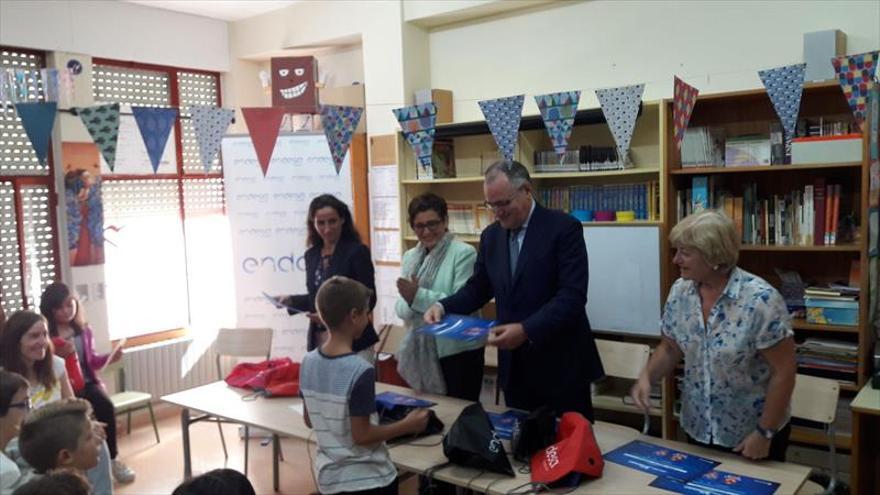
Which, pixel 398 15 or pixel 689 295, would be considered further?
pixel 398 15

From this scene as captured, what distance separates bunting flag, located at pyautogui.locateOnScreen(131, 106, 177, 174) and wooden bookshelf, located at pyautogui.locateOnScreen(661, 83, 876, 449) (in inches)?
109

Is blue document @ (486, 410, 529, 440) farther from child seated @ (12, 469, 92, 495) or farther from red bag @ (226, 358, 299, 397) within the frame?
child seated @ (12, 469, 92, 495)

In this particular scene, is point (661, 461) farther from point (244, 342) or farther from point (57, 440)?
point (244, 342)

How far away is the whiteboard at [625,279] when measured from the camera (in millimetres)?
4062

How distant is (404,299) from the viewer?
319cm

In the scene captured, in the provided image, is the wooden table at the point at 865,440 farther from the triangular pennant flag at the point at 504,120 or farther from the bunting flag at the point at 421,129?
the bunting flag at the point at 421,129

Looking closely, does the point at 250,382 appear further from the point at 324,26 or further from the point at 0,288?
the point at 324,26

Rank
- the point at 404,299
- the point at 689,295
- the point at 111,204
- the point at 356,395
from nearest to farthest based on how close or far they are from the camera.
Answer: the point at 356,395 → the point at 689,295 → the point at 404,299 → the point at 111,204

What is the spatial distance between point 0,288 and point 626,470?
4.59 meters

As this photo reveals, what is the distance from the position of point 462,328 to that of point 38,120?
2.54 meters

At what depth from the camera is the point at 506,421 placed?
8.69 feet

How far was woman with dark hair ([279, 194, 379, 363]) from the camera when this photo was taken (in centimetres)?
348

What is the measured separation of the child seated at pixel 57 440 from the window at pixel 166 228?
355 centimetres

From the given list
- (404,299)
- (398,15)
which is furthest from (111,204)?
(404,299)
